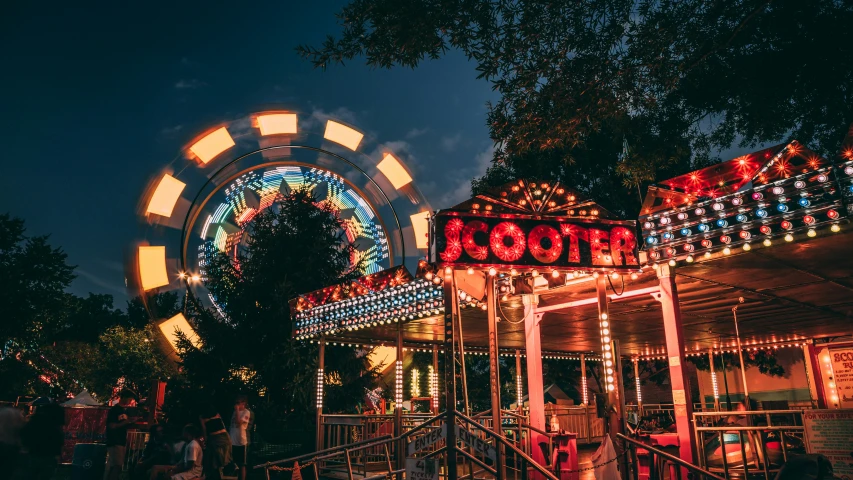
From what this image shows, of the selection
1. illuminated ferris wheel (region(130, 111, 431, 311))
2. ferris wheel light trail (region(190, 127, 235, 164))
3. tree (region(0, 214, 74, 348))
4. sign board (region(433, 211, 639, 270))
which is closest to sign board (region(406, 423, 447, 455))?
sign board (region(433, 211, 639, 270))

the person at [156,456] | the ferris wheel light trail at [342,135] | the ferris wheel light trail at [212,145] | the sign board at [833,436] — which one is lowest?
the person at [156,456]

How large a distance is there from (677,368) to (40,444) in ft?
27.1

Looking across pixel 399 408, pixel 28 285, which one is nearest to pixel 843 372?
pixel 399 408

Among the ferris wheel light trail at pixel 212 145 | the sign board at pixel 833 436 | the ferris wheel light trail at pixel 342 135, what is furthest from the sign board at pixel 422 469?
the ferris wheel light trail at pixel 342 135

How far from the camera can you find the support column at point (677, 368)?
8.02m

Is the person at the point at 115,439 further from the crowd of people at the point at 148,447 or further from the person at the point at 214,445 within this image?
the person at the point at 214,445

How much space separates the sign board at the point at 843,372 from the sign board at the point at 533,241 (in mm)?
11612

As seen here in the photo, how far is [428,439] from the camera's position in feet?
21.0

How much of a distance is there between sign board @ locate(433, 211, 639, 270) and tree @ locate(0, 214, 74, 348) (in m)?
27.9

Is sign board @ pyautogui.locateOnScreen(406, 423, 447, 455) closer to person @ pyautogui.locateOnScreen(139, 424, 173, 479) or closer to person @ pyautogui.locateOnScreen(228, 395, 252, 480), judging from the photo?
person @ pyautogui.locateOnScreen(228, 395, 252, 480)

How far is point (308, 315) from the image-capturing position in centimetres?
1465

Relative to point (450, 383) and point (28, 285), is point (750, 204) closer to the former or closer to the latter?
point (450, 383)

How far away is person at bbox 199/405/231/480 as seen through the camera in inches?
322

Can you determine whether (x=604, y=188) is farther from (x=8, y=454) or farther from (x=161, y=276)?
(x=8, y=454)
